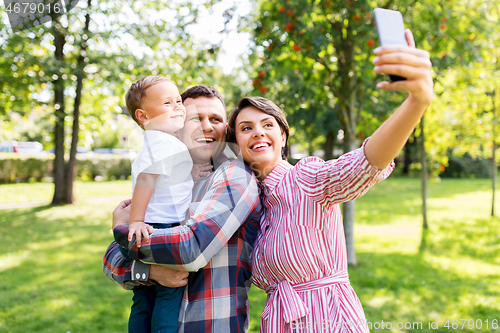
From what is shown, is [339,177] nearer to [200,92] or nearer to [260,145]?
[260,145]

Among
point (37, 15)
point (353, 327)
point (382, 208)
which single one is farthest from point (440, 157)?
point (37, 15)

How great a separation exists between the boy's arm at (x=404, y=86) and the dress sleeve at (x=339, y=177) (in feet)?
0.34

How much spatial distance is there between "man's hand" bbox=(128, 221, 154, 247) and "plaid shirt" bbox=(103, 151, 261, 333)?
0.10ft

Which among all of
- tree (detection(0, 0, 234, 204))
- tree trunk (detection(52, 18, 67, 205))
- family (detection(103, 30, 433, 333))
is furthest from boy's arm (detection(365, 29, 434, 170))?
tree trunk (detection(52, 18, 67, 205))

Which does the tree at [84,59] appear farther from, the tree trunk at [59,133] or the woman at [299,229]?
the woman at [299,229]

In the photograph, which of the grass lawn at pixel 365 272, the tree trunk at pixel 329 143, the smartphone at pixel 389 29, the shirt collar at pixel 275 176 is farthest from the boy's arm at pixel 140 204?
the tree trunk at pixel 329 143

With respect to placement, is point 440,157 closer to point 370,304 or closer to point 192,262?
point 370,304

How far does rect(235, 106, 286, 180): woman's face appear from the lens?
1768 millimetres

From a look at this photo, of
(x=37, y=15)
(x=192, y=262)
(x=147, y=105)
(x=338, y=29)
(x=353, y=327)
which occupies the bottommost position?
(x=353, y=327)

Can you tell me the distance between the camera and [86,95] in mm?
12602

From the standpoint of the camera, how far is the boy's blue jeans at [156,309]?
5.18ft

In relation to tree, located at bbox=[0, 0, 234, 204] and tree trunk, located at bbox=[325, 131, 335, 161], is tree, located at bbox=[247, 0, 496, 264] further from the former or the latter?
tree trunk, located at bbox=[325, 131, 335, 161]

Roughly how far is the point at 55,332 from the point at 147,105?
3468mm

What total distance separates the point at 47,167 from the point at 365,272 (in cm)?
1825
